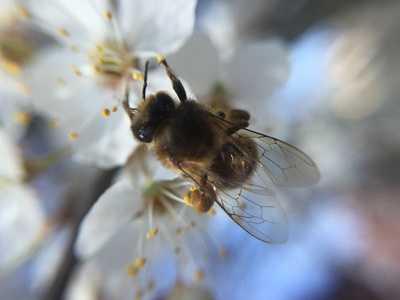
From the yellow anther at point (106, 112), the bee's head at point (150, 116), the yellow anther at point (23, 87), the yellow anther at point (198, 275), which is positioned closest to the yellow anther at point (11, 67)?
the yellow anther at point (23, 87)

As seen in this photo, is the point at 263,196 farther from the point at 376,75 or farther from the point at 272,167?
the point at 376,75

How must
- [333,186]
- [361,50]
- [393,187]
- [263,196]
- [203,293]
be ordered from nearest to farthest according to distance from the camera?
[263,196]
[203,293]
[361,50]
[333,186]
[393,187]

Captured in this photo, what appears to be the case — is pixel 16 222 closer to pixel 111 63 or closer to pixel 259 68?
pixel 111 63

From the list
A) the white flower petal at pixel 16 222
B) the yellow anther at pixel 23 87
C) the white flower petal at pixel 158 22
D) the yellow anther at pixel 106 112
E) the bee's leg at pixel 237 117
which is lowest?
the white flower petal at pixel 16 222

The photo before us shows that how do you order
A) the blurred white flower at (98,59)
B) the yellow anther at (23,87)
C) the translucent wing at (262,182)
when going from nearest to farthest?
the translucent wing at (262,182) → the blurred white flower at (98,59) → the yellow anther at (23,87)

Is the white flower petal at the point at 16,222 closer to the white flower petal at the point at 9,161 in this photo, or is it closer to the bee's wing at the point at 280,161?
the white flower petal at the point at 9,161

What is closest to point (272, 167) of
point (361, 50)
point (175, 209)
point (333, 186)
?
point (175, 209)
